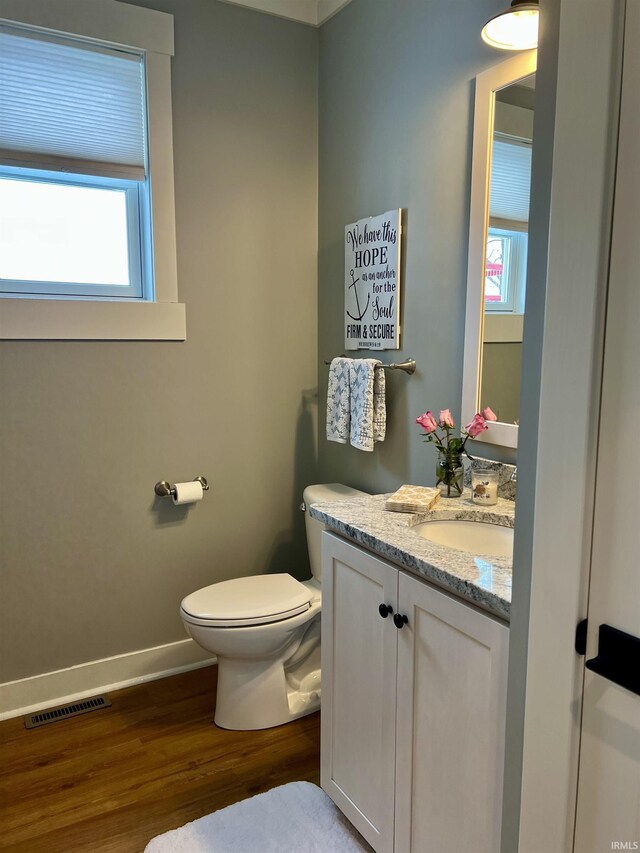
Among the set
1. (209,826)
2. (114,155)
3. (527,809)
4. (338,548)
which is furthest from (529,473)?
(114,155)

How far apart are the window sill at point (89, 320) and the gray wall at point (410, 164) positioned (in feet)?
2.28

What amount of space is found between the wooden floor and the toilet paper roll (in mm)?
754

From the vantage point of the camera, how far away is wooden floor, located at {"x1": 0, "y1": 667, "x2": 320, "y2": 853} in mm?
1752

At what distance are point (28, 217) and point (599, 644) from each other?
226 cm

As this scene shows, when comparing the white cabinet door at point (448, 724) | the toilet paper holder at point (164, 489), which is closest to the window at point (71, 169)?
the toilet paper holder at point (164, 489)

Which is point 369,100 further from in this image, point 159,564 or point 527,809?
point 527,809

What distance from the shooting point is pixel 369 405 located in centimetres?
223

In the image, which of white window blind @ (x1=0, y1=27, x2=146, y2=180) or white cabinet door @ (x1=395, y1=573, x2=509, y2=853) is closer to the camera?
white cabinet door @ (x1=395, y1=573, x2=509, y2=853)

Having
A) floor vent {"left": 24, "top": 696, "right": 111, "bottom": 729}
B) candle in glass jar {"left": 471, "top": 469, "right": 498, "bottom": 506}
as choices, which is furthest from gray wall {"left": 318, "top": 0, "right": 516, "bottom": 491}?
floor vent {"left": 24, "top": 696, "right": 111, "bottom": 729}

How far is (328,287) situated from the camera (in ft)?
8.66

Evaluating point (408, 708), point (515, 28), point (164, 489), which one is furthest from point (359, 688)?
point (515, 28)

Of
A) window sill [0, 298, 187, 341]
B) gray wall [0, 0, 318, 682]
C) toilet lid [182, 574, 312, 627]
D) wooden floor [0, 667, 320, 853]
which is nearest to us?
wooden floor [0, 667, 320, 853]

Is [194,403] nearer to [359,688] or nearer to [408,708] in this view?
[359,688]

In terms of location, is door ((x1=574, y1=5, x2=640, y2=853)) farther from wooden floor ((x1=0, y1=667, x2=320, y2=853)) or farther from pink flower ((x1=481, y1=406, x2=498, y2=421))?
wooden floor ((x1=0, y1=667, x2=320, y2=853))
